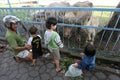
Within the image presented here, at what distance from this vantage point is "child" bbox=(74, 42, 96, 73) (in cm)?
220

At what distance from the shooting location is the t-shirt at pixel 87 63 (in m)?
2.40

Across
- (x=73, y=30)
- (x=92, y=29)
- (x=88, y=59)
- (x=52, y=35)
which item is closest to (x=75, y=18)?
(x=73, y=30)

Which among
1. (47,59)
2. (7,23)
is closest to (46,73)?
(47,59)

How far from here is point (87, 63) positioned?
246 cm

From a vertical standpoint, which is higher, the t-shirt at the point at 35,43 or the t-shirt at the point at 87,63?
the t-shirt at the point at 35,43

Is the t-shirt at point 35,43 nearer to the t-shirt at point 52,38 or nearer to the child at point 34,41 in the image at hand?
the child at point 34,41

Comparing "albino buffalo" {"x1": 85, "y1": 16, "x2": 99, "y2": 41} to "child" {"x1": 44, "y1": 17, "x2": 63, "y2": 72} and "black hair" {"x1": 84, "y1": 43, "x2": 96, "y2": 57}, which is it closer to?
"black hair" {"x1": 84, "y1": 43, "x2": 96, "y2": 57}

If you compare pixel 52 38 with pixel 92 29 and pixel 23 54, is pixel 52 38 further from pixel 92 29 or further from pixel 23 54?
pixel 92 29

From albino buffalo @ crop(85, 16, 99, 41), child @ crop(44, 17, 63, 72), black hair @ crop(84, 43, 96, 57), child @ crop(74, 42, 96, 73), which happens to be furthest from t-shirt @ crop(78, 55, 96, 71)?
albino buffalo @ crop(85, 16, 99, 41)

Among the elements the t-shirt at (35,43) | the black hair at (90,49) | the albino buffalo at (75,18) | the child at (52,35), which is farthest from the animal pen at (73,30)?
the black hair at (90,49)

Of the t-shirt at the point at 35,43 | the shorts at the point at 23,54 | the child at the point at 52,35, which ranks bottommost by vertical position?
the shorts at the point at 23,54

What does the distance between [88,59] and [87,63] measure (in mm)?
117

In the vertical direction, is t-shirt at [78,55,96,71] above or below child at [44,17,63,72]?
below

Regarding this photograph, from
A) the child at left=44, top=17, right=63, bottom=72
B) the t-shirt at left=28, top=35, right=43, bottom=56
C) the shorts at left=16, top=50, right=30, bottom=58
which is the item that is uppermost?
the child at left=44, top=17, right=63, bottom=72
